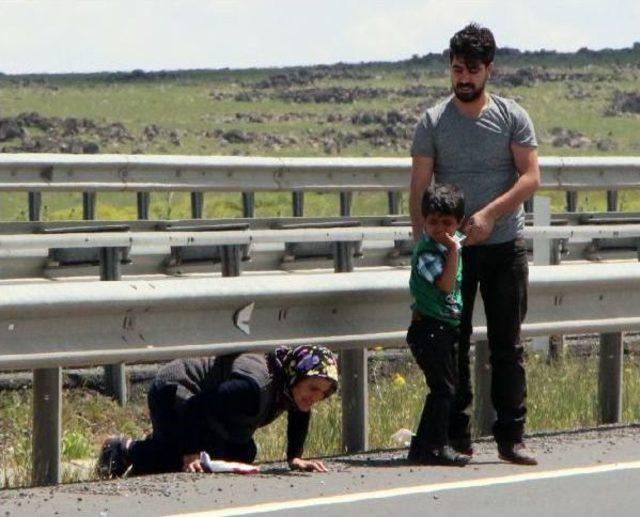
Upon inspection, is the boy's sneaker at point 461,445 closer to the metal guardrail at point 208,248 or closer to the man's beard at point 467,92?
the man's beard at point 467,92

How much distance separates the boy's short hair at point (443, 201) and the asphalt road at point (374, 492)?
109 cm

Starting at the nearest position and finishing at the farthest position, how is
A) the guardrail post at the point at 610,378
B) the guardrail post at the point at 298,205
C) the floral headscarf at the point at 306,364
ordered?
the floral headscarf at the point at 306,364, the guardrail post at the point at 610,378, the guardrail post at the point at 298,205

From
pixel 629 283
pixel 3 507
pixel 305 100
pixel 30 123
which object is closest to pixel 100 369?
pixel 629 283

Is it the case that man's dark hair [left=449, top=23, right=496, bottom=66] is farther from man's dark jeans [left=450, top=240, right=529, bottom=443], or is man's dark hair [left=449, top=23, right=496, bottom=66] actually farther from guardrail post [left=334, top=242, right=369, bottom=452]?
guardrail post [left=334, top=242, right=369, bottom=452]

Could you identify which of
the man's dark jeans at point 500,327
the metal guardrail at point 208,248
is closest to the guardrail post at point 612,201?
the metal guardrail at point 208,248

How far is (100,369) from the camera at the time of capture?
14.2 m

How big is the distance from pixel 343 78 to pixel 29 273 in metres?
91.5

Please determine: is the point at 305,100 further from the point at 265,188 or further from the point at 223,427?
the point at 223,427

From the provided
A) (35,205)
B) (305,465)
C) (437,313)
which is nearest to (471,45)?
(437,313)

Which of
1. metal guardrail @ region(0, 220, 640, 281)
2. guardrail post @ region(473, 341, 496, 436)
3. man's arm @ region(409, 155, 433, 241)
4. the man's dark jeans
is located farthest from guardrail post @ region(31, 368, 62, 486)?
metal guardrail @ region(0, 220, 640, 281)

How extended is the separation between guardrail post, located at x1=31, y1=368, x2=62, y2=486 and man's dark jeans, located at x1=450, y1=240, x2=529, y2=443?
1767mm

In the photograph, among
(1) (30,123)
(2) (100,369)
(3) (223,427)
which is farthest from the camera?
(1) (30,123)

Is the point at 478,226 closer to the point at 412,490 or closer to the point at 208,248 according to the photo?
the point at 412,490

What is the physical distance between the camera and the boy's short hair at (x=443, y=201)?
9641 millimetres
